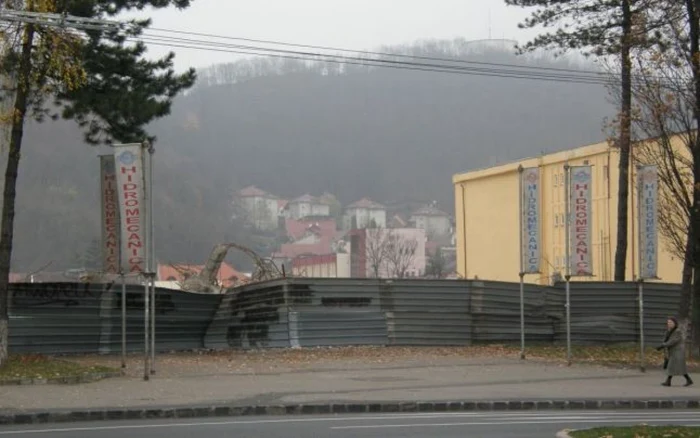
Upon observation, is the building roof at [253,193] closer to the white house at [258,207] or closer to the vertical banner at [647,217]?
the white house at [258,207]

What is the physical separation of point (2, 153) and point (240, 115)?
299 ft

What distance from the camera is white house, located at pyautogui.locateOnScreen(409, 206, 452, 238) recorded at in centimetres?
11938

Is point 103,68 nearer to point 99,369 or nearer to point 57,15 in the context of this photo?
point 57,15

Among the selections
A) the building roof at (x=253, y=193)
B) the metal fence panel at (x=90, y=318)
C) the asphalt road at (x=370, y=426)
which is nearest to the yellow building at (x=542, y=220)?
the metal fence panel at (x=90, y=318)

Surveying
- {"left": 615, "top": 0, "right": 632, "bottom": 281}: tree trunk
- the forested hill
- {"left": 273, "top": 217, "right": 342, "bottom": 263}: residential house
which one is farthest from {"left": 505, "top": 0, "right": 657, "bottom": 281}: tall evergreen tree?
{"left": 273, "top": 217, "right": 342, "bottom": 263}: residential house

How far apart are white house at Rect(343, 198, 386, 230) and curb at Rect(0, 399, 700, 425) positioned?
320ft

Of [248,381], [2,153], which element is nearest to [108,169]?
[2,153]

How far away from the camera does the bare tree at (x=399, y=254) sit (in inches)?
4038

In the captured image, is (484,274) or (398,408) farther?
(484,274)

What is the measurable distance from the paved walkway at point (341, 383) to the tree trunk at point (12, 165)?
3440mm

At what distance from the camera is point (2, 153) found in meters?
26.0

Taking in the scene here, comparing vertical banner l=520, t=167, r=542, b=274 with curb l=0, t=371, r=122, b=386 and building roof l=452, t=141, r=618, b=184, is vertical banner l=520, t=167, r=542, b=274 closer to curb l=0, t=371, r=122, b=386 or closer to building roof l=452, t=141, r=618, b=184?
curb l=0, t=371, r=122, b=386

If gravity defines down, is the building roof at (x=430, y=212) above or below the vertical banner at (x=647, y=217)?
above

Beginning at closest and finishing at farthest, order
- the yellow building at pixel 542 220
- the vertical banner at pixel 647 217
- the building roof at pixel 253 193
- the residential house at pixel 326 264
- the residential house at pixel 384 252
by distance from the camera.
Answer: the vertical banner at pixel 647 217 < the yellow building at pixel 542 220 < the residential house at pixel 326 264 < the building roof at pixel 253 193 < the residential house at pixel 384 252
